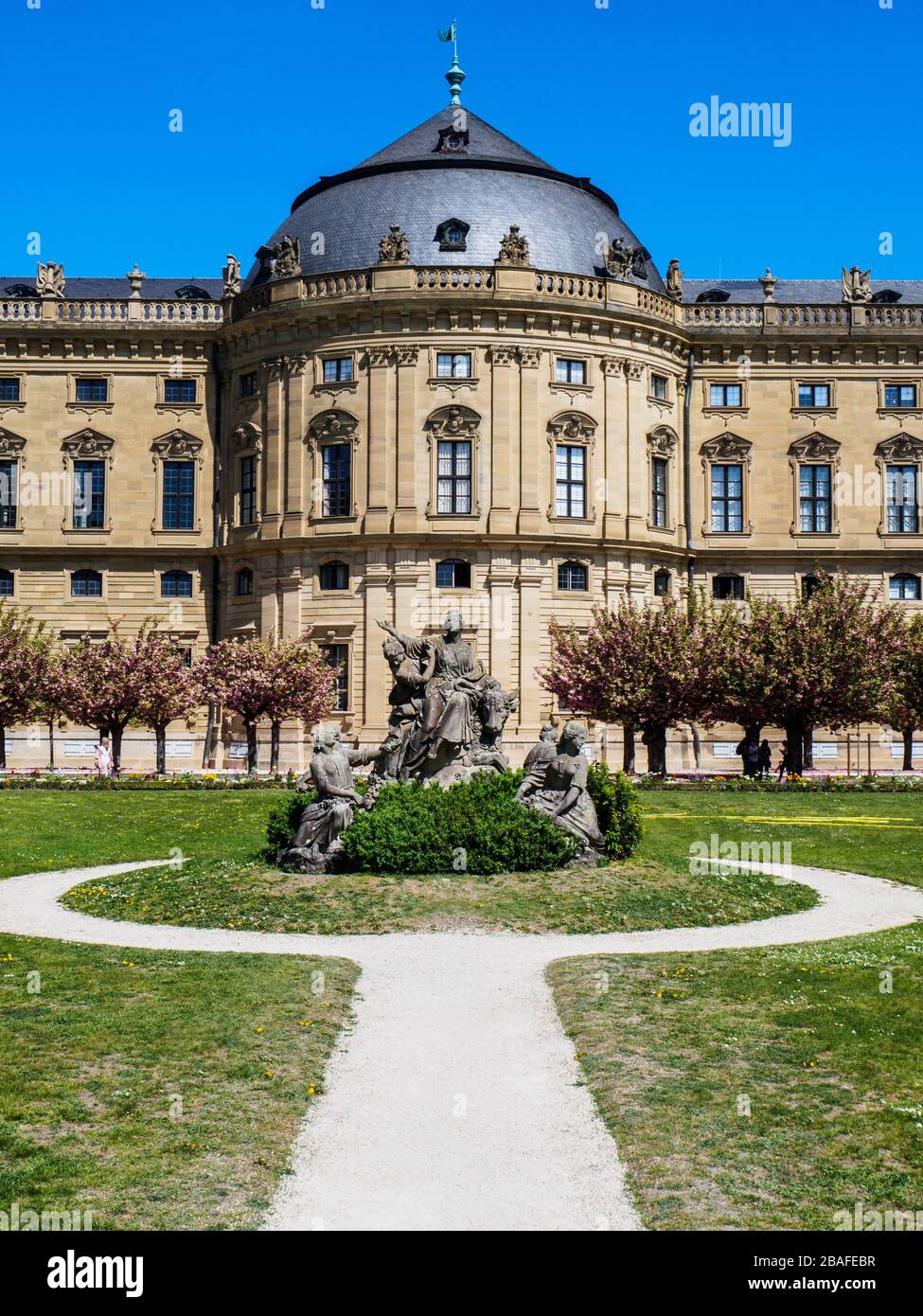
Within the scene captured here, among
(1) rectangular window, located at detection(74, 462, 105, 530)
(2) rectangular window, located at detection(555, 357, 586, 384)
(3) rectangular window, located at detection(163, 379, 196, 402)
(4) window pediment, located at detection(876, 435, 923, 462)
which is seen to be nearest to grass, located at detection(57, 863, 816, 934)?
(2) rectangular window, located at detection(555, 357, 586, 384)

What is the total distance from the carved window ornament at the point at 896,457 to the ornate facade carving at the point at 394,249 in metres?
25.9

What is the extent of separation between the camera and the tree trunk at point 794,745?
49.5 meters

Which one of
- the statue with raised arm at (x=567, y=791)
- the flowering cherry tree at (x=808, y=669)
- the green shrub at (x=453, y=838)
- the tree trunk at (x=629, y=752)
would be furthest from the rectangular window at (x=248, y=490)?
the green shrub at (x=453, y=838)

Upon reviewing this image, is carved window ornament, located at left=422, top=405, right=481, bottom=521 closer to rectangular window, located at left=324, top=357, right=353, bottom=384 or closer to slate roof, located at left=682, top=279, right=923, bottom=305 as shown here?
rectangular window, located at left=324, top=357, right=353, bottom=384

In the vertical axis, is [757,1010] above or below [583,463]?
below

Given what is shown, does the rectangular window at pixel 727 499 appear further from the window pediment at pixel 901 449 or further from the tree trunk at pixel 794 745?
the tree trunk at pixel 794 745

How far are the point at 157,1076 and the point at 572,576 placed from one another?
52565 mm

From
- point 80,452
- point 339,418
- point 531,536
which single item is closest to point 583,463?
point 531,536

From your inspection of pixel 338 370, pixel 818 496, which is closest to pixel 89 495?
pixel 338 370

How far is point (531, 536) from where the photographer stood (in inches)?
2400

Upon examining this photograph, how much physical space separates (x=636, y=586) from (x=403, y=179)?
22663 millimetres

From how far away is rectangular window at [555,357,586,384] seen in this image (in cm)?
6256

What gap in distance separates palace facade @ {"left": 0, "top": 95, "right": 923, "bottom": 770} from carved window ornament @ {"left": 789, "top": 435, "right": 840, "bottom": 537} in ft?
0.45
